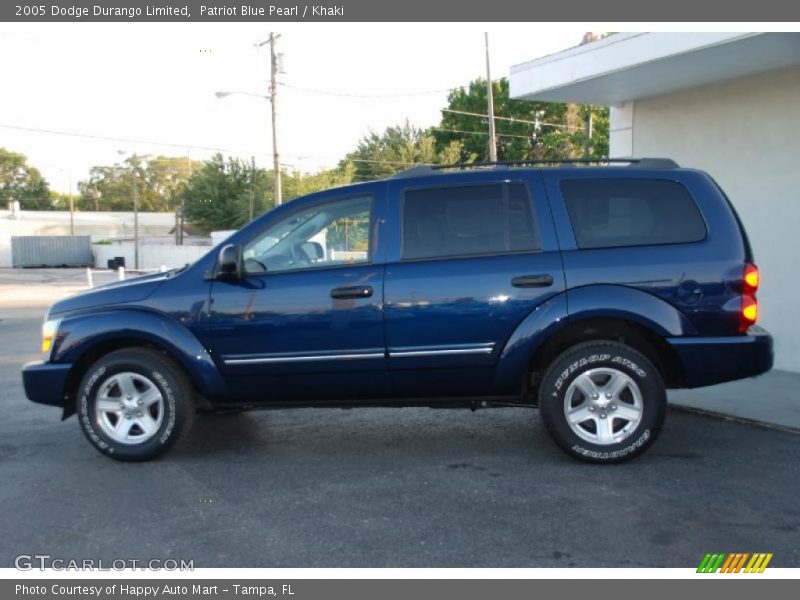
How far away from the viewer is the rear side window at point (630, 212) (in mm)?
5078

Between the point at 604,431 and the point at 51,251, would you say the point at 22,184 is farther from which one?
A: the point at 604,431

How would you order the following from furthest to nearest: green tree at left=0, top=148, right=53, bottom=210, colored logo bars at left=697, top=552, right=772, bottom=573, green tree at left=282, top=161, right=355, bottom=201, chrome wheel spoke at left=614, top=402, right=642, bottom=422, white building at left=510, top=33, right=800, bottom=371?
green tree at left=0, top=148, right=53, bottom=210, green tree at left=282, top=161, right=355, bottom=201, white building at left=510, top=33, right=800, bottom=371, chrome wheel spoke at left=614, top=402, right=642, bottom=422, colored logo bars at left=697, top=552, right=772, bottom=573

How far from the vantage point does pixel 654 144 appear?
9773 mm

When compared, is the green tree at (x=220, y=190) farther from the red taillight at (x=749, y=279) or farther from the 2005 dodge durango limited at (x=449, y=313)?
the red taillight at (x=749, y=279)

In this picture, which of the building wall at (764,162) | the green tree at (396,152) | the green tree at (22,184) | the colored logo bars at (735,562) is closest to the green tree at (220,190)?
the green tree at (396,152)

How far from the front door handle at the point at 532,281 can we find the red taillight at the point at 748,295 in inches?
49.6

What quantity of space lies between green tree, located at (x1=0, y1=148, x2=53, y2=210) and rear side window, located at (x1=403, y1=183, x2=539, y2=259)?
9015 cm

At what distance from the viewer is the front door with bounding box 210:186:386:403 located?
16.7 ft

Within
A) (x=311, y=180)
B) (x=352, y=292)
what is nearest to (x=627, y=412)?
(x=352, y=292)

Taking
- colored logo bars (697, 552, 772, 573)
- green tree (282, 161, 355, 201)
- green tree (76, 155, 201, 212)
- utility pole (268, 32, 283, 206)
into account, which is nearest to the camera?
colored logo bars (697, 552, 772, 573)

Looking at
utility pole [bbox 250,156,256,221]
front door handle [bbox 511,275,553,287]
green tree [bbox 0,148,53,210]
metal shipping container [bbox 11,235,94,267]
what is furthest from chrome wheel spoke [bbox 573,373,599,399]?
green tree [bbox 0,148,53,210]

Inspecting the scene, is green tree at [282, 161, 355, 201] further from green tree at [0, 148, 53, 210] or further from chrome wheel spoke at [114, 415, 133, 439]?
green tree at [0, 148, 53, 210]
